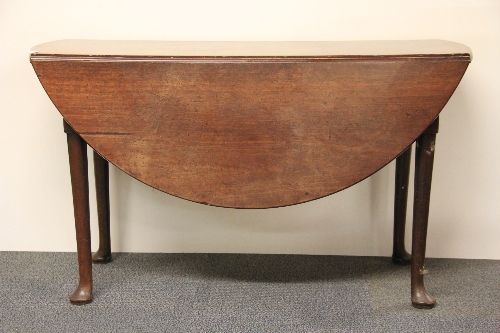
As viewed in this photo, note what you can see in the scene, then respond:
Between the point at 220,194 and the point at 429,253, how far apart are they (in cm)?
98

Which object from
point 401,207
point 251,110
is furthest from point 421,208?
point 251,110

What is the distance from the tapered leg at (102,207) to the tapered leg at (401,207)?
1.04m

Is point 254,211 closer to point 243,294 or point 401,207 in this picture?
point 243,294

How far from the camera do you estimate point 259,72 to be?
5.38ft

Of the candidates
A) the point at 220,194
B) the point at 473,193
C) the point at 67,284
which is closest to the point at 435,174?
the point at 473,193

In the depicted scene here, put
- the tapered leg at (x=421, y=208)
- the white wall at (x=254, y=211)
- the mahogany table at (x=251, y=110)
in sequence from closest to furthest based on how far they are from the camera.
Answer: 1. the mahogany table at (x=251, y=110)
2. the tapered leg at (x=421, y=208)
3. the white wall at (x=254, y=211)

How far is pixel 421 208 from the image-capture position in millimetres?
1837

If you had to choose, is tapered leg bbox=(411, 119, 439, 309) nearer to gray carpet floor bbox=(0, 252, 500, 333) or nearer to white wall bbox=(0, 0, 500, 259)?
gray carpet floor bbox=(0, 252, 500, 333)

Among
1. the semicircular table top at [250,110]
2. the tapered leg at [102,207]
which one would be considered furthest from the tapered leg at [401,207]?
the tapered leg at [102,207]

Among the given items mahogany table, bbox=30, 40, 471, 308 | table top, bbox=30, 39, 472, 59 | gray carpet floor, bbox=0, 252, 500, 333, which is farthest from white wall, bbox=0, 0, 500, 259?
mahogany table, bbox=30, 40, 471, 308

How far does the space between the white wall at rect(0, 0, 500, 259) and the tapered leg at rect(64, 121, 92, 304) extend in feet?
1.34

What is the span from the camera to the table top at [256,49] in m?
1.64

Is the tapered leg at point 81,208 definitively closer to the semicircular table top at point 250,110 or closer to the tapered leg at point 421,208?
the semicircular table top at point 250,110

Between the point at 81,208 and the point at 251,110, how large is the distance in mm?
631
